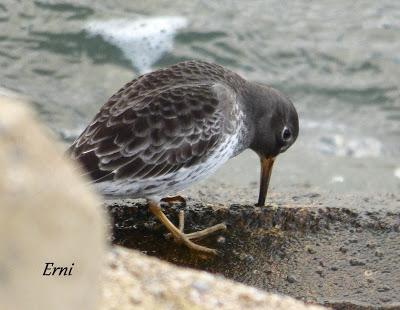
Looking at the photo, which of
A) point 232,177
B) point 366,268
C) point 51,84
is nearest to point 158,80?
point 366,268

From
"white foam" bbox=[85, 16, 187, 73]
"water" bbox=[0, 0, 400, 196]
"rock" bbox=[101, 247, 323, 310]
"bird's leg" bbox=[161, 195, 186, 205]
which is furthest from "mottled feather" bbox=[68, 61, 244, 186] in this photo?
"white foam" bbox=[85, 16, 187, 73]

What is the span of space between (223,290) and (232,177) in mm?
4604

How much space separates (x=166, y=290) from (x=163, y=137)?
1.97m

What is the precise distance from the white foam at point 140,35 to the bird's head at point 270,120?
4.80 meters

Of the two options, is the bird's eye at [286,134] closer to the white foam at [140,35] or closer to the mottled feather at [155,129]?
the mottled feather at [155,129]

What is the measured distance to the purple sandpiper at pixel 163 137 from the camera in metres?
6.66

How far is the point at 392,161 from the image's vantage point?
11047 millimetres

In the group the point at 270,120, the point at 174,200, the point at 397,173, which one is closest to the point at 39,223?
the point at 174,200

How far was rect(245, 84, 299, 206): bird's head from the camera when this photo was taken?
7.69 m

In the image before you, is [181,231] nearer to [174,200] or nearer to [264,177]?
[174,200]

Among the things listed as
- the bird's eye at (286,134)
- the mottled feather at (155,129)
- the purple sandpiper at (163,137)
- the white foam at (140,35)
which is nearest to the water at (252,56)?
the white foam at (140,35)

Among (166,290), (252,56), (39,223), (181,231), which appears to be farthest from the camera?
(252,56)

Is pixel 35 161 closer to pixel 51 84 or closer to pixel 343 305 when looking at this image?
pixel 343 305

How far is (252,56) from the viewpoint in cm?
1270
